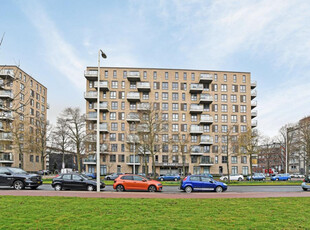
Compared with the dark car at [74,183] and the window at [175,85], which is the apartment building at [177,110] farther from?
the dark car at [74,183]

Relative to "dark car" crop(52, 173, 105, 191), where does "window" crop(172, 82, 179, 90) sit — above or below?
above

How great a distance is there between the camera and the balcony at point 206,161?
60963mm

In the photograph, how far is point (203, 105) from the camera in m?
64.6

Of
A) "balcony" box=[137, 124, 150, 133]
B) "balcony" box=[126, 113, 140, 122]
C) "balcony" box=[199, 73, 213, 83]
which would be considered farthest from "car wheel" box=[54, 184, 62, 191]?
"balcony" box=[199, 73, 213, 83]

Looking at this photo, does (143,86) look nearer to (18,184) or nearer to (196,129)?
(196,129)

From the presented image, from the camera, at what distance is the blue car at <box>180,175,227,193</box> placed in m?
21.0

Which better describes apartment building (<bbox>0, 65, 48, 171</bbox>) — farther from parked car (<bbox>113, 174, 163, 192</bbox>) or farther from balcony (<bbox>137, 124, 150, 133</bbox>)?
parked car (<bbox>113, 174, 163, 192</bbox>)

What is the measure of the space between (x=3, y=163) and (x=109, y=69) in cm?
3365

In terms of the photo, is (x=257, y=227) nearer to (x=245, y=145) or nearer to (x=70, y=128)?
(x=245, y=145)

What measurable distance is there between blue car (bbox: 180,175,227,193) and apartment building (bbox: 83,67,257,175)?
3756cm

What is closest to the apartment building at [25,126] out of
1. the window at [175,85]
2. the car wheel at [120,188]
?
the car wheel at [120,188]

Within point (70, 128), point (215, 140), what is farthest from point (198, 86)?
point (70, 128)

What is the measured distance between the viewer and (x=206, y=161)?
6172 cm

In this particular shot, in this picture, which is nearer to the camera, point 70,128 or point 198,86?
point 70,128
